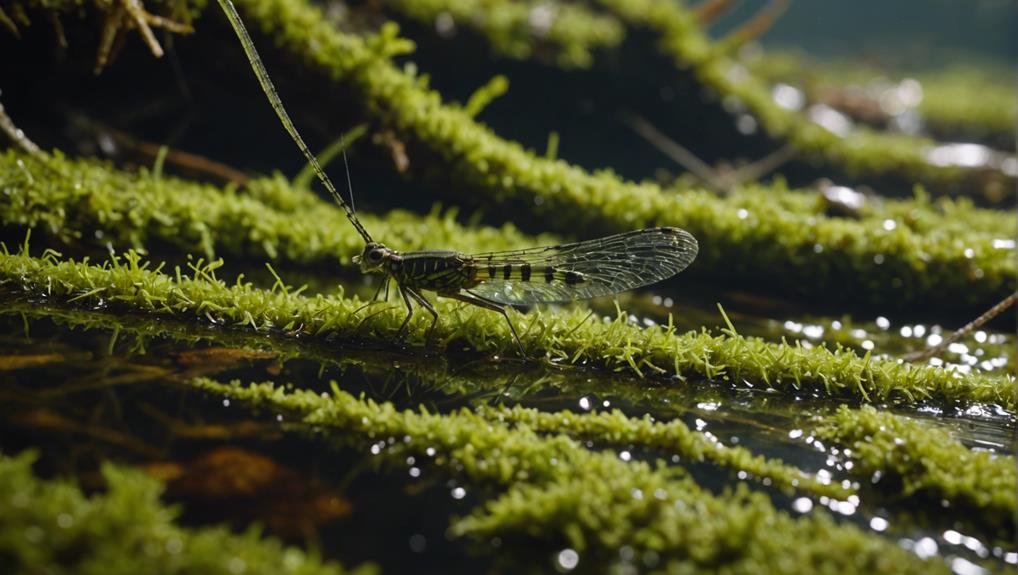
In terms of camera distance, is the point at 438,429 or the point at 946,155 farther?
the point at 946,155

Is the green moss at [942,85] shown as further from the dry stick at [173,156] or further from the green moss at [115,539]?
the green moss at [115,539]

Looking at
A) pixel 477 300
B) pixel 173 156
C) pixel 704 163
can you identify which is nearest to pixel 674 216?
pixel 477 300

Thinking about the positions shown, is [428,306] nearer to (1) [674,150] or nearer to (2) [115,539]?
(2) [115,539]

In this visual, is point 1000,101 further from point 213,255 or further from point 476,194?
point 213,255

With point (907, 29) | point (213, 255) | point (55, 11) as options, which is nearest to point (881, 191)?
point (213, 255)

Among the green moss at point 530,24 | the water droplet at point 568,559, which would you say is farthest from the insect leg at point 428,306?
the green moss at point 530,24

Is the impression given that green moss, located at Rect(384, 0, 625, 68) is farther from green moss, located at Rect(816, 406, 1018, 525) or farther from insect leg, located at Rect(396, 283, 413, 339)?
green moss, located at Rect(816, 406, 1018, 525)

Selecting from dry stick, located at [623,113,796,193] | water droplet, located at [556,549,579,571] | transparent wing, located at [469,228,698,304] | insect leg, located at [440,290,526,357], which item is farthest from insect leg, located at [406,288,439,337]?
dry stick, located at [623,113,796,193]
